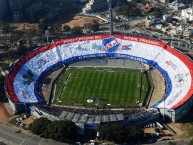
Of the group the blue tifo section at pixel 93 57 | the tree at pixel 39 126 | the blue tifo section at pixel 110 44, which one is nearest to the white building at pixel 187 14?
the blue tifo section at pixel 110 44

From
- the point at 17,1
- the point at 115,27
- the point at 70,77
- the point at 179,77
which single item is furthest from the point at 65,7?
the point at 179,77

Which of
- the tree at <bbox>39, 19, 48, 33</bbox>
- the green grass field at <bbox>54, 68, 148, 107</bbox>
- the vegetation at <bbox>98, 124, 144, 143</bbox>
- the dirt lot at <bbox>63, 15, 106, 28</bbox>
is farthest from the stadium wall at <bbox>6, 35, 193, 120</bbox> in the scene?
the dirt lot at <bbox>63, 15, 106, 28</bbox>

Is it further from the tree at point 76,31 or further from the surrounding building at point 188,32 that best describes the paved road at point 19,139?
the surrounding building at point 188,32

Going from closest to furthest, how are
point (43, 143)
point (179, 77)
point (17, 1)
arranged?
point (43, 143) < point (179, 77) < point (17, 1)

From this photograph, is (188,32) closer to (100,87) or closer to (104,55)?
(104,55)

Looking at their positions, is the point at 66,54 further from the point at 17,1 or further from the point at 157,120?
the point at 17,1

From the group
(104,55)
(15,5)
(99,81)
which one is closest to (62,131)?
(99,81)
